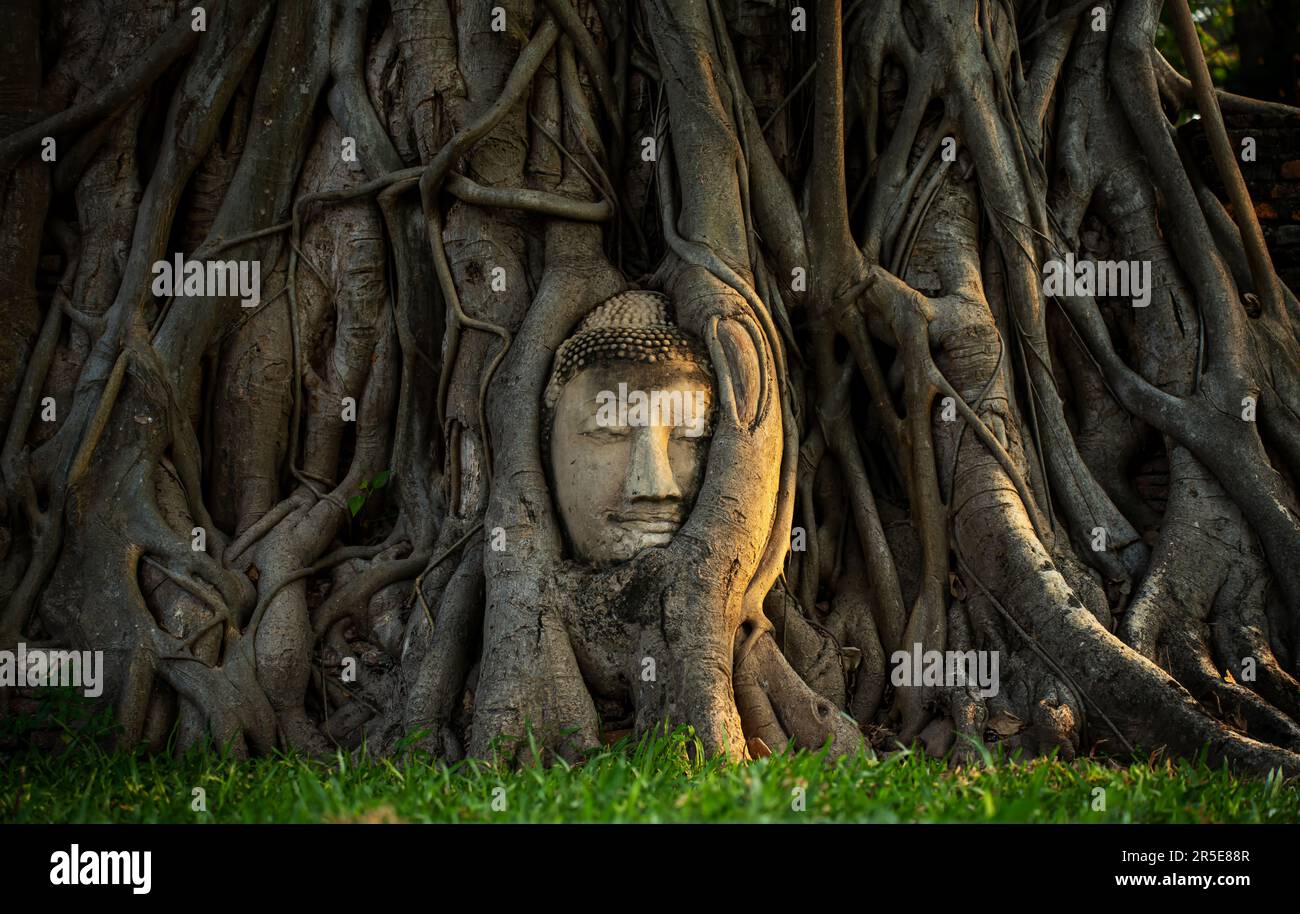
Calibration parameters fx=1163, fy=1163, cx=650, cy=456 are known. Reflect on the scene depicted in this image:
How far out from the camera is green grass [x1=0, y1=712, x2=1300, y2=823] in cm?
230

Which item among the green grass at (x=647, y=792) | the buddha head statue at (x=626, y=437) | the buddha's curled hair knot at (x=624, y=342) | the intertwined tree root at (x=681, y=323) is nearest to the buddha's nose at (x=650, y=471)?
the buddha head statue at (x=626, y=437)

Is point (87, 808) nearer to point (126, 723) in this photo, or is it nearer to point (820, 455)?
point (126, 723)

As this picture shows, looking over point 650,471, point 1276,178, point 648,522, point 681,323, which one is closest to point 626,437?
point 650,471

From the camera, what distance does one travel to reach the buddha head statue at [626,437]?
A: 11.6 ft

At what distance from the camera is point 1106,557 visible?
403 cm

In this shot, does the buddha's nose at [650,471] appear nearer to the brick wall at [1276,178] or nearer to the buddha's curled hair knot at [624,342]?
the buddha's curled hair knot at [624,342]

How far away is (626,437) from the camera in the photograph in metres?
3.64

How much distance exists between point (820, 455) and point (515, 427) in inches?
45.8

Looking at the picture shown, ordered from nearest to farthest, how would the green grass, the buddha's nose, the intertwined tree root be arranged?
the green grass, the buddha's nose, the intertwined tree root

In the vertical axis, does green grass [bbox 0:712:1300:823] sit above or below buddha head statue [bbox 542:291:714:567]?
below

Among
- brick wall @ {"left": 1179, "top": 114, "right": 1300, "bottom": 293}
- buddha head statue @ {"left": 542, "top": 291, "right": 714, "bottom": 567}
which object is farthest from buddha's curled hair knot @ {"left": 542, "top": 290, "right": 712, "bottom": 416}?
brick wall @ {"left": 1179, "top": 114, "right": 1300, "bottom": 293}

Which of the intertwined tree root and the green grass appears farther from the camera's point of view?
the intertwined tree root

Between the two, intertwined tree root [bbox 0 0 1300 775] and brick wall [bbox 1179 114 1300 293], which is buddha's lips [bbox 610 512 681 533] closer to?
intertwined tree root [bbox 0 0 1300 775]

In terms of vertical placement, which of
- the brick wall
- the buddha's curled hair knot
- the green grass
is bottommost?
the green grass
